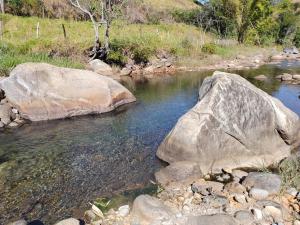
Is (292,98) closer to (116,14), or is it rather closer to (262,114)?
(262,114)

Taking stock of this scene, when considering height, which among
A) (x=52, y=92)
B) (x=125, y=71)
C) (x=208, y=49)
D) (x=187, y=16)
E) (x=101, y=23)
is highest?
(x=187, y=16)

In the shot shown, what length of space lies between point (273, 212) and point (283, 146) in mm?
3993

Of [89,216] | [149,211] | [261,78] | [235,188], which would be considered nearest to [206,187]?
[235,188]

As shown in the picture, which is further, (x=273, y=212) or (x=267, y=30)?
(x=267, y=30)

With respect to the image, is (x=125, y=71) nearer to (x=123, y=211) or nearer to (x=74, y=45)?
(x=74, y=45)

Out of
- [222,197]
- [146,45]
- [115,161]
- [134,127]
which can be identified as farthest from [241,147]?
[146,45]

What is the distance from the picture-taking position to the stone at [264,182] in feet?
27.0

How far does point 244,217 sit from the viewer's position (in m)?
7.21

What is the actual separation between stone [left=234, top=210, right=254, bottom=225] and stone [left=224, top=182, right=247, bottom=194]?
3.47 feet

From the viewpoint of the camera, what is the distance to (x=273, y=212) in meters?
7.39

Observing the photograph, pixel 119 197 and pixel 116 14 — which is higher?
pixel 116 14

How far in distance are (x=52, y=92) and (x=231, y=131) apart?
8.09m

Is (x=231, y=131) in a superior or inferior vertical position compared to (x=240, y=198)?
superior

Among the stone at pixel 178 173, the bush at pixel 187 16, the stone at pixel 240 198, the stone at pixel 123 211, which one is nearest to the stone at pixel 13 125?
the stone at pixel 178 173
